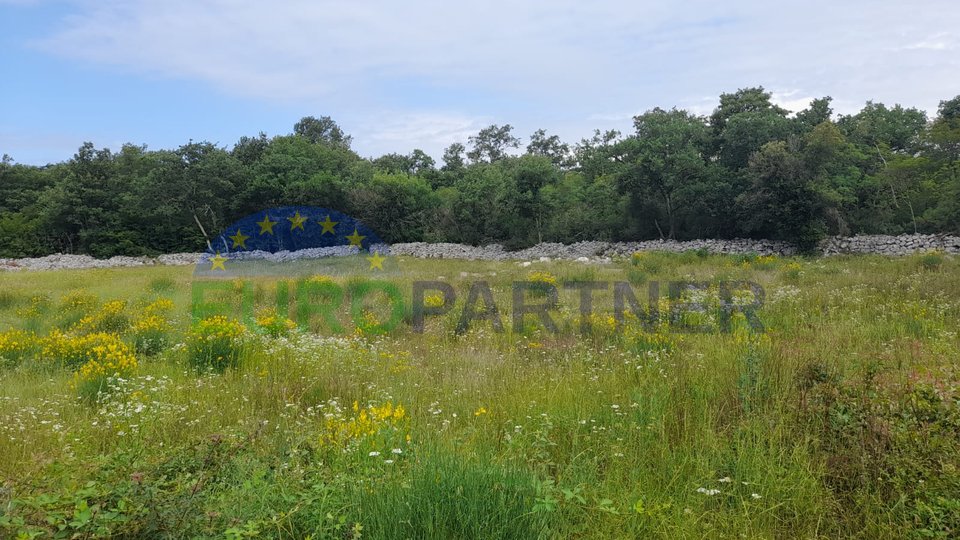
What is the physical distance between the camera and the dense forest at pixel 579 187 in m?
23.2

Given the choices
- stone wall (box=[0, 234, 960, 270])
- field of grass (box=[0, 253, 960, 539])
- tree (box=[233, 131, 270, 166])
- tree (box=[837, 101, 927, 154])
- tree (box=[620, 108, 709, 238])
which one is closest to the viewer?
field of grass (box=[0, 253, 960, 539])

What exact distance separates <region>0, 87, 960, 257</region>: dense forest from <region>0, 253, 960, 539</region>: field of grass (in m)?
19.9

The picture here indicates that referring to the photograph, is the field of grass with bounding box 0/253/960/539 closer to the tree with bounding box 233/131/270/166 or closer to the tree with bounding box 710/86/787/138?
the tree with bounding box 710/86/787/138

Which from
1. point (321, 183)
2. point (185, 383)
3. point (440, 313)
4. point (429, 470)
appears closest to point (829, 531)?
point (429, 470)

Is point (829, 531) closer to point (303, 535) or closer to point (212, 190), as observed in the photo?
point (303, 535)

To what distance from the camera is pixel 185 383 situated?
534 cm

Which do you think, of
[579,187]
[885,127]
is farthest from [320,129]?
[885,127]

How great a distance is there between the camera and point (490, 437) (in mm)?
3789

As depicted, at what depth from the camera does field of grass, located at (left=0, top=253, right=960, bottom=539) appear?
2475 millimetres

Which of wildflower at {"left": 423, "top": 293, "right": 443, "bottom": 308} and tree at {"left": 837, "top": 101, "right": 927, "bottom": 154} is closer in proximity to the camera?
wildflower at {"left": 423, "top": 293, "right": 443, "bottom": 308}

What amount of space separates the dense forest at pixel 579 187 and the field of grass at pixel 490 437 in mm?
19914

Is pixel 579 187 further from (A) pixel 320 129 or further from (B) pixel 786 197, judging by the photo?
(A) pixel 320 129

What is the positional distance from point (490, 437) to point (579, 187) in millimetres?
31820

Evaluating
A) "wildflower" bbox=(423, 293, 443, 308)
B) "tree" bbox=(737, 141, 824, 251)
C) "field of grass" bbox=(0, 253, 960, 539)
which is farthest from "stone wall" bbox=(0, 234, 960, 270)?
"field of grass" bbox=(0, 253, 960, 539)
